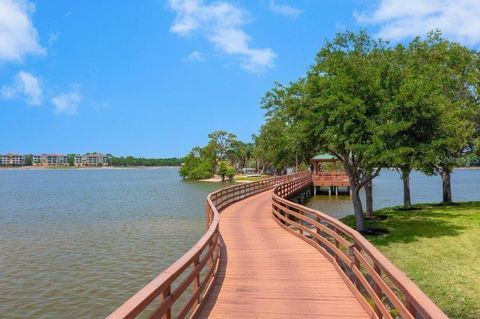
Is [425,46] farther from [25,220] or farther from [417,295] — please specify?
[25,220]

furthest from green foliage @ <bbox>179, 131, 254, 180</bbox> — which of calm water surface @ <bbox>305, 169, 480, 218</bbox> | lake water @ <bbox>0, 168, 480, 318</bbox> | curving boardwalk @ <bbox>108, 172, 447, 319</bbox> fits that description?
curving boardwalk @ <bbox>108, 172, 447, 319</bbox>

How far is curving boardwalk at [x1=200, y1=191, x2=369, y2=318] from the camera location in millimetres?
6199

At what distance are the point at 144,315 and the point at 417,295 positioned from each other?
8.62 meters

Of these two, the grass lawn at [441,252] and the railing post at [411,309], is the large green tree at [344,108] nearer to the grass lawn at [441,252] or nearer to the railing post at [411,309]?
the grass lawn at [441,252]

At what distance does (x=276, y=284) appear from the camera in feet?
25.0

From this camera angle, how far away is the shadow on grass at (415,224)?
17.4 m

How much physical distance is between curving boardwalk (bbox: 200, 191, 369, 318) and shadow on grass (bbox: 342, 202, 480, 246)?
23.2 ft

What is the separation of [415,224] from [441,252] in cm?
590

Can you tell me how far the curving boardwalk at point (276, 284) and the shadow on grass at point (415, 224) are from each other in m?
7.08

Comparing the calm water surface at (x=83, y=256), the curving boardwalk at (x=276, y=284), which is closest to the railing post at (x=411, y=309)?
the curving boardwalk at (x=276, y=284)

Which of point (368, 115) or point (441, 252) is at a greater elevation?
point (368, 115)

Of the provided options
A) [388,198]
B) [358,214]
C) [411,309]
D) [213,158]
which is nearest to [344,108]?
[358,214]

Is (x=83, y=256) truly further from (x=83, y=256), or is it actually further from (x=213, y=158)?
A: (x=213, y=158)

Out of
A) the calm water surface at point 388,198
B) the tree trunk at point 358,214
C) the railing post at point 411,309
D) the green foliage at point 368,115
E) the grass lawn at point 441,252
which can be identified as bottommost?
the calm water surface at point 388,198
